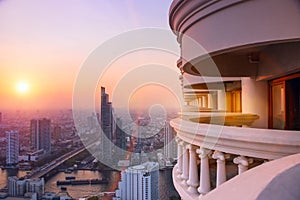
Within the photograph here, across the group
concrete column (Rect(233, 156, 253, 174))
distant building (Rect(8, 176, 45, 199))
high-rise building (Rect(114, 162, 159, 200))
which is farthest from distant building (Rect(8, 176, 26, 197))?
concrete column (Rect(233, 156, 253, 174))

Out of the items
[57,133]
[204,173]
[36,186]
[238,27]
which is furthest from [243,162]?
[57,133]

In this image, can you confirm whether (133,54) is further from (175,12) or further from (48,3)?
(48,3)

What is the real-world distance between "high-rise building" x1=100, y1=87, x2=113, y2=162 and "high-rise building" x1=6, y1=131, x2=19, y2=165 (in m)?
1.33

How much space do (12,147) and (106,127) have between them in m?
1.58

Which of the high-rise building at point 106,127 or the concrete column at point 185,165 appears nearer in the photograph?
the concrete column at point 185,165

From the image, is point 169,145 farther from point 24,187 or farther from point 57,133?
point 24,187

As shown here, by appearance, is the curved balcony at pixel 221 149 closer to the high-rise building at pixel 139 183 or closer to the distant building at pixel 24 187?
the high-rise building at pixel 139 183

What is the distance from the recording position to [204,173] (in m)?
2.94

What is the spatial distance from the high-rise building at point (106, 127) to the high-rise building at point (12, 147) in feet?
4.35

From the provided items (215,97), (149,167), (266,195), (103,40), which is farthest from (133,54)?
(215,97)

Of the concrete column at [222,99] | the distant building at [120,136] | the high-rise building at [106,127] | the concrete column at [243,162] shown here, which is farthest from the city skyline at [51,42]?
the concrete column at [222,99]

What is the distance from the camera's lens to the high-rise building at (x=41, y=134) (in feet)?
11.5

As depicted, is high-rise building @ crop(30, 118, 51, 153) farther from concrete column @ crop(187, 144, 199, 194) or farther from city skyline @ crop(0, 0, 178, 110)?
concrete column @ crop(187, 144, 199, 194)

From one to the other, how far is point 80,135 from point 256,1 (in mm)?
2652
